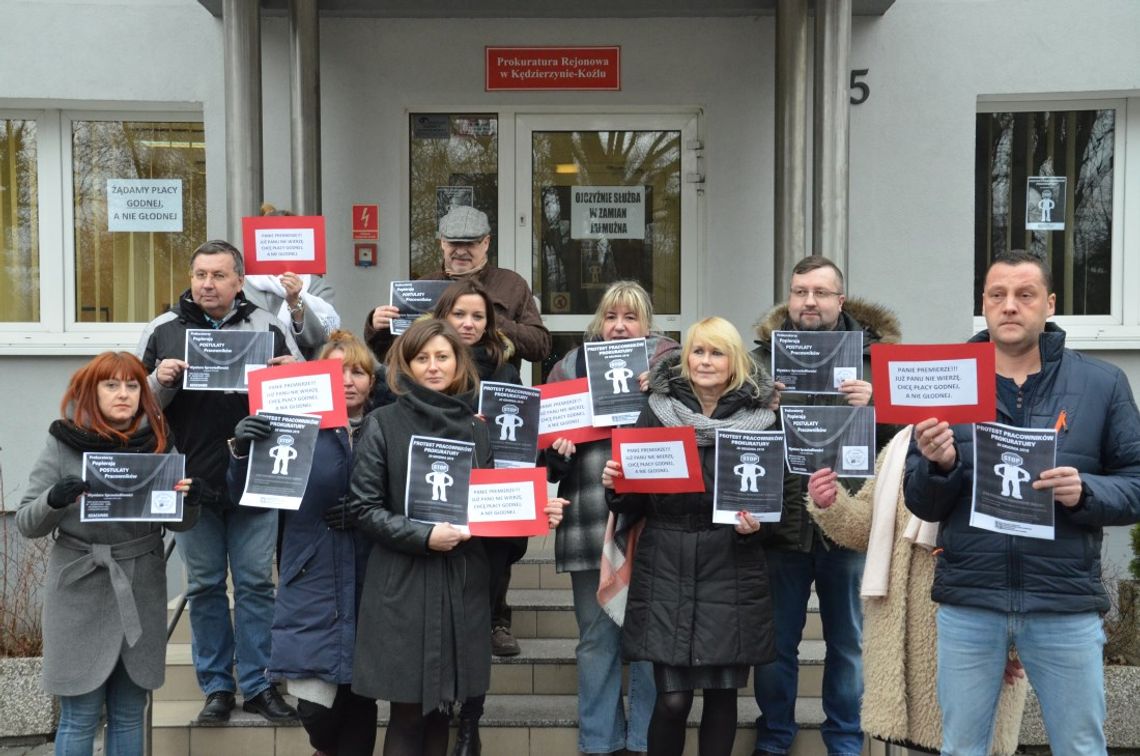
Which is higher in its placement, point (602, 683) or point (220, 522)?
point (220, 522)

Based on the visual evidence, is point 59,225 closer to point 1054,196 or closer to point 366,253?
point 366,253

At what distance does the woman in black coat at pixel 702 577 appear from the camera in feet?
13.9

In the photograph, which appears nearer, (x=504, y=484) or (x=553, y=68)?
(x=504, y=484)

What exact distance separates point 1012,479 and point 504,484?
1622 millimetres

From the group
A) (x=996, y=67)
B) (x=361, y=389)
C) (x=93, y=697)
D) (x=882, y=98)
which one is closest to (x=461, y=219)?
(x=361, y=389)

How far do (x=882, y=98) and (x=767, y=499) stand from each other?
4229 mm

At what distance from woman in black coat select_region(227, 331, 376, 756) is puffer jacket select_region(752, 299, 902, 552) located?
5.15 feet

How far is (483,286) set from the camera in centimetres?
518

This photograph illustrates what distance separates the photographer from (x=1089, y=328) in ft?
25.6

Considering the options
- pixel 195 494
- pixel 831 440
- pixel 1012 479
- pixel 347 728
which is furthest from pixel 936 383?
pixel 195 494

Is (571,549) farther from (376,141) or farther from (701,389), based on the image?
(376,141)

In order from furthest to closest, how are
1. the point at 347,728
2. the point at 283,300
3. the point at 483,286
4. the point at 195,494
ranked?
1. the point at 283,300
2. the point at 483,286
3. the point at 347,728
4. the point at 195,494

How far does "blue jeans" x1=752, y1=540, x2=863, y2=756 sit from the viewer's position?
4.83 meters

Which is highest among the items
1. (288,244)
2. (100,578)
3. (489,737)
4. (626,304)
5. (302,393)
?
(288,244)
